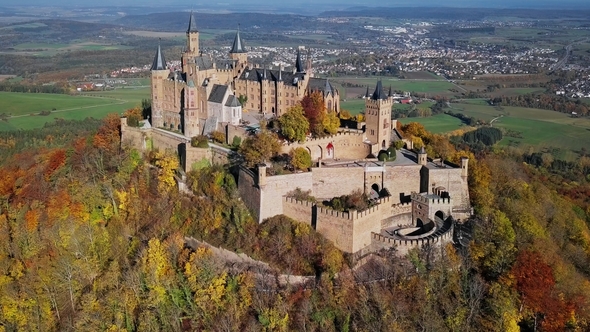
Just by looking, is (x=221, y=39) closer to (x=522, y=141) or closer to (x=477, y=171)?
(x=522, y=141)

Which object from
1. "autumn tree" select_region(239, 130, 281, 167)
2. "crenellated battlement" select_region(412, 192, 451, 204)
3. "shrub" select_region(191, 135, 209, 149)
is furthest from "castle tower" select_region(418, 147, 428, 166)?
"shrub" select_region(191, 135, 209, 149)

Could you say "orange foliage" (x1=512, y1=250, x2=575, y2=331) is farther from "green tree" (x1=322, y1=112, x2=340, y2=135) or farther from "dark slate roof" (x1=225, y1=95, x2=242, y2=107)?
"dark slate roof" (x1=225, y1=95, x2=242, y2=107)

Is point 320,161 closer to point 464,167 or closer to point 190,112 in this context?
point 464,167

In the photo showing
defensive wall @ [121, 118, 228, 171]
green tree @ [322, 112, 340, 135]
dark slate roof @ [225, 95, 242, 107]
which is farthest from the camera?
dark slate roof @ [225, 95, 242, 107]

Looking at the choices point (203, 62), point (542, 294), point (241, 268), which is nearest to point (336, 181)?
point (241, 268)

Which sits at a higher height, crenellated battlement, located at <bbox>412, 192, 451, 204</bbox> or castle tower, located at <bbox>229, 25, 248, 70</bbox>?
castle tower, located at <bbox>229, 25, 248, 70</bbox>

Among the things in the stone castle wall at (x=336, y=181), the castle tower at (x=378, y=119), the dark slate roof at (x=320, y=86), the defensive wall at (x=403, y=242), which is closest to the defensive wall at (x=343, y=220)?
the defensive wall at (x=403, y=242)
